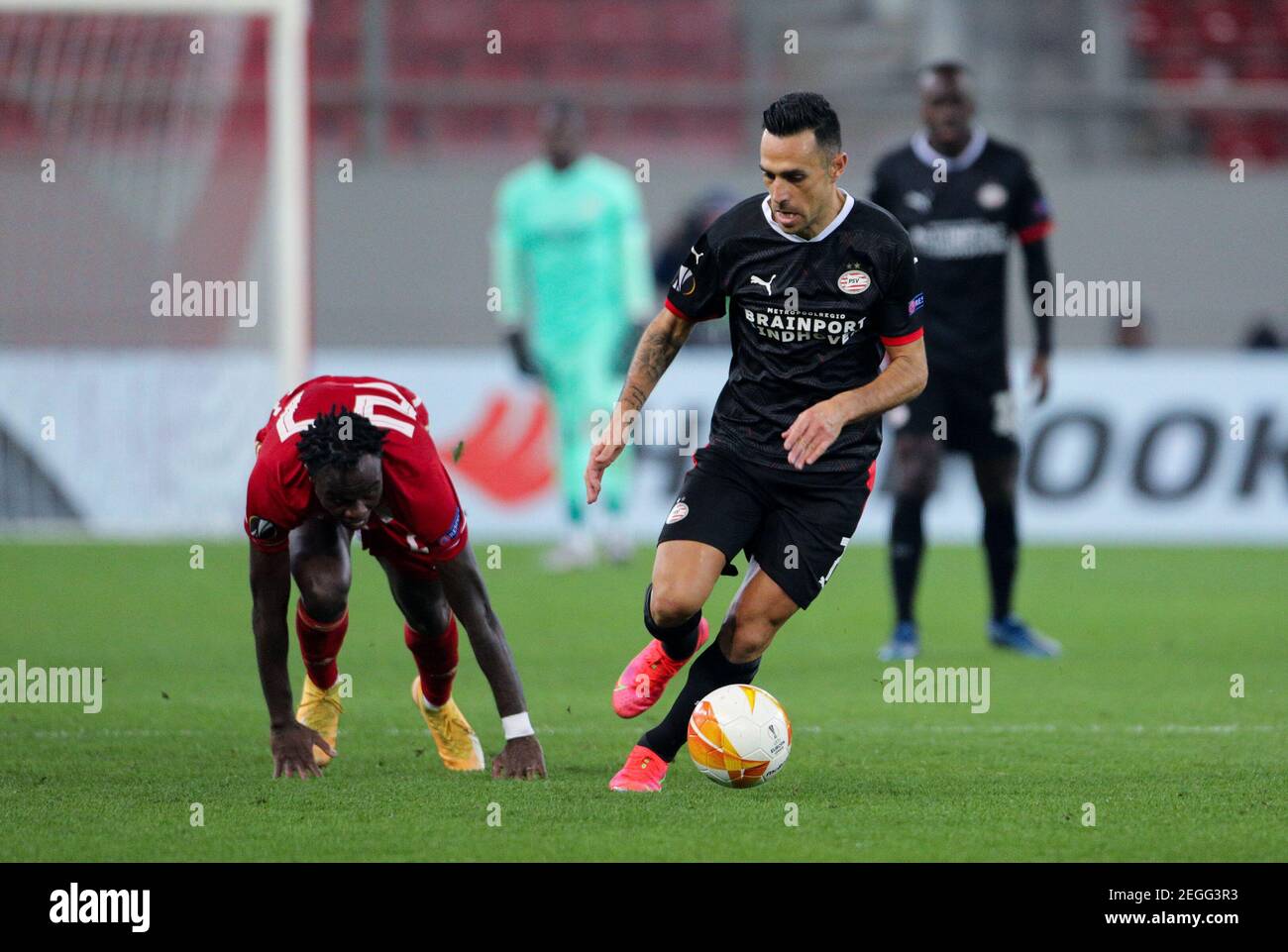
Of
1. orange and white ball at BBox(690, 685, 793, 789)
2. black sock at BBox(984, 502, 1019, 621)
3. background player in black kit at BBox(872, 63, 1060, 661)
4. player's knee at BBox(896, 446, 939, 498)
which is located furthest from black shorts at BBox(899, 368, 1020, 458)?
orange and white ball at BBox(690, 685, 793, 789)

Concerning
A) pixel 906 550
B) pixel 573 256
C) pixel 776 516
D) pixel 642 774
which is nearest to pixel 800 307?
pixel 776 516

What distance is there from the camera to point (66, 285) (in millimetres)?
13305

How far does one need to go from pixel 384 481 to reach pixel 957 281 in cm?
422

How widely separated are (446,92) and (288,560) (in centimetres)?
1252

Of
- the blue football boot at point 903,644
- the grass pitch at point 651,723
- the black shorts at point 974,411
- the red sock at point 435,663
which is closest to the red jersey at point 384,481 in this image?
the red sock at point 435,663

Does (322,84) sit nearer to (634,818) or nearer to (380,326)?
(380,326)

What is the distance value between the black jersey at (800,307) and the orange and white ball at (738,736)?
0.77m

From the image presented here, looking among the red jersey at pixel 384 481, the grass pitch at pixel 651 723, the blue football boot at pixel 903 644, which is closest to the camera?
the grass pitch at pixel 651 723

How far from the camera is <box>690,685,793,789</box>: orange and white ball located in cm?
551

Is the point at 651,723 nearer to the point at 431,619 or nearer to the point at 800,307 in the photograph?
the point at 431,619

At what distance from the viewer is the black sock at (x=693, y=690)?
5656mm

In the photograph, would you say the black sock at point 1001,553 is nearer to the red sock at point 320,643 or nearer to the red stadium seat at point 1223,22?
the red sock at point 320,643

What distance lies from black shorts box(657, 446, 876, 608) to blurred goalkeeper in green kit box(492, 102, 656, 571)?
673cm

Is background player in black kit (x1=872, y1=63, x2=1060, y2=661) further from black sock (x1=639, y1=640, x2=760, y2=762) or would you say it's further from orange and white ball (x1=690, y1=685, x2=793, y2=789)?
orange and white ball (x1=690, y1=685, x2=793, y2=789)
